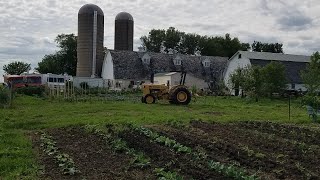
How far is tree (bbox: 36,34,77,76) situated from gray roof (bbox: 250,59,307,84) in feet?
127

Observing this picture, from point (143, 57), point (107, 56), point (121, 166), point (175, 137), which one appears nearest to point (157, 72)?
point (143, 57)

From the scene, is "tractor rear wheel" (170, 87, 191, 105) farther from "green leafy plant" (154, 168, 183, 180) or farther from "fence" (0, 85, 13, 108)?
"green leafy plant" (154, 168, 183, 180)

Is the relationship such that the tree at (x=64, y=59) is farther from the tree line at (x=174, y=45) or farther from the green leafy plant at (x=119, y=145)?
the green leafy plant at (x=119, y=145)

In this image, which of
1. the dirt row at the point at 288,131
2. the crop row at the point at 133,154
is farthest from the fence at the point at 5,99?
the dirt row at the point at 288,131

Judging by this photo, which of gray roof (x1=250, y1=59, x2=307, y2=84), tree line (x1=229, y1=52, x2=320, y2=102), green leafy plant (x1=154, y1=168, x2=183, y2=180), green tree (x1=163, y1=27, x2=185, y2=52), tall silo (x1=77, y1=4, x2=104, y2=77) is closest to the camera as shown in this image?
green leafy plant (x1=154, y1=168, x2=183, y2=180)

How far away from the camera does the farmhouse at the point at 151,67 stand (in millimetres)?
55406

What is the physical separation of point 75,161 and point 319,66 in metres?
33.3

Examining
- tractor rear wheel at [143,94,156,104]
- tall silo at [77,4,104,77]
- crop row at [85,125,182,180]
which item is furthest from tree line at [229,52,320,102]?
crop row at [85,125,182,180]

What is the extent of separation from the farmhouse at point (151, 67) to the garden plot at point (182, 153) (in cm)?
3989

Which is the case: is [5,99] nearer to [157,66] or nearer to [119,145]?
[119,145]

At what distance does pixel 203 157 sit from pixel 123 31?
56473 millimetres

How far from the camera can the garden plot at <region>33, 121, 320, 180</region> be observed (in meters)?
8.44

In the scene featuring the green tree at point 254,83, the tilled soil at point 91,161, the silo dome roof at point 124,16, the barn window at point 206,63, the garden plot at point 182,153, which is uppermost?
the silo dome roof at point 124,16

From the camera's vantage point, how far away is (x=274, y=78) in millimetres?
41750
